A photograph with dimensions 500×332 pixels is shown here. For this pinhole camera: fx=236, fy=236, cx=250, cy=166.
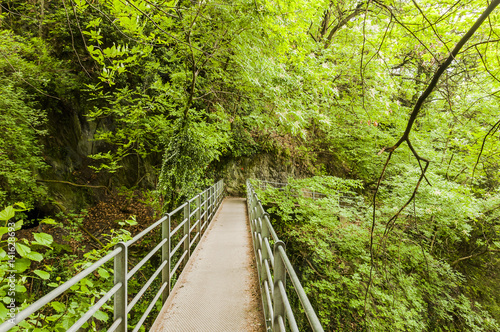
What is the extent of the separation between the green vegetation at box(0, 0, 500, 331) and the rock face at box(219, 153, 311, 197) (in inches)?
156

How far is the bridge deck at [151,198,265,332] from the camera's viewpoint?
3.00m

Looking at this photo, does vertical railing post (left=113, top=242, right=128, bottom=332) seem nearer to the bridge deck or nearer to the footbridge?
the footbridge

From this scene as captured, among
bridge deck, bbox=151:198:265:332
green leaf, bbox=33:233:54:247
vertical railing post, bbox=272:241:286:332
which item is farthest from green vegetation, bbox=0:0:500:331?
vertical railing post, bbox=272:241:286:332

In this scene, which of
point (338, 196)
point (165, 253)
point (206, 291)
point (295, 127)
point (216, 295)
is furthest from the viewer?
point (338, 196)

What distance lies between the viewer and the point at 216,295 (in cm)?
369

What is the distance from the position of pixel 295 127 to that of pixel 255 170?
37.6 feet

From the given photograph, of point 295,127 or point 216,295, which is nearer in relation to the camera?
point 216,295

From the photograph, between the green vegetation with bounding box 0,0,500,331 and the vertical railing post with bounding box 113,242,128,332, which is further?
the green vegetation with bounding box 0,0,500,331

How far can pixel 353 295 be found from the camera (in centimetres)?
768

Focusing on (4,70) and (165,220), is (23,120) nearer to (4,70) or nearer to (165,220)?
(4,70)

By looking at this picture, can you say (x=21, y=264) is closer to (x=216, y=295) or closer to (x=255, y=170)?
(x=216, y=295)

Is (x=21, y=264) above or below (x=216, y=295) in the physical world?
above

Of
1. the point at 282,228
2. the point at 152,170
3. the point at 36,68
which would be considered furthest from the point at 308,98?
the point at 36,68

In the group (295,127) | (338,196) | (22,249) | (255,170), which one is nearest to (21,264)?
(22,249)
